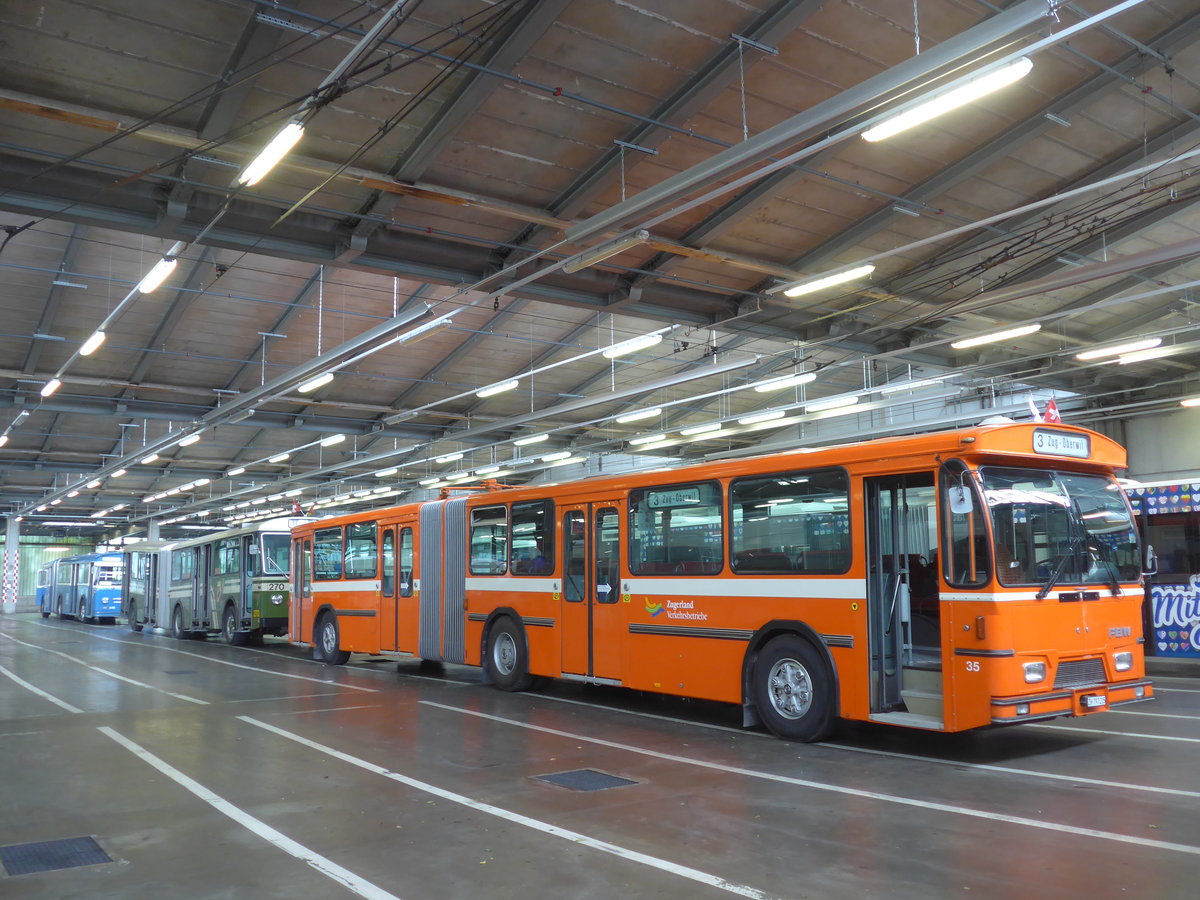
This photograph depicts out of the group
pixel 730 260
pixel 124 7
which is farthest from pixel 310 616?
pixel 124 7

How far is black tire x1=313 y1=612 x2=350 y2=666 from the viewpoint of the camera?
18.2 metres

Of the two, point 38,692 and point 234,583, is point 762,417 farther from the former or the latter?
point 38,692

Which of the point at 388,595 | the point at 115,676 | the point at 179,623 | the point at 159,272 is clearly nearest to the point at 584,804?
the point at 159,272

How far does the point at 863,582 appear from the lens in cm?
867

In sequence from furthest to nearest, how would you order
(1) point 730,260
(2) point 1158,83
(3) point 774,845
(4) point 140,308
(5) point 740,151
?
1. (4) point 140,308
2. (1) point 730,260
3. (2) point 1158,83
4. (5) point 740,151
5. (3) point 774,845

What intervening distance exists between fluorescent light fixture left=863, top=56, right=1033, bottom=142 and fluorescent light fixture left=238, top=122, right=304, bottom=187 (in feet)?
16.7

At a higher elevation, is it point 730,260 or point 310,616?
point 730,260

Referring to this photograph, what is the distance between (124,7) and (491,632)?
29.0 ft

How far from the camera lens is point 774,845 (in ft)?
18.8

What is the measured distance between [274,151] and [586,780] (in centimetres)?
625

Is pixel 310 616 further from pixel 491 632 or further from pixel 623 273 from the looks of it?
pixel 623 273

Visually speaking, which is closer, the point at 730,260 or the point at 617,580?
the point at 617,580

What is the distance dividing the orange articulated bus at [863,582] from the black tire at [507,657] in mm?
240

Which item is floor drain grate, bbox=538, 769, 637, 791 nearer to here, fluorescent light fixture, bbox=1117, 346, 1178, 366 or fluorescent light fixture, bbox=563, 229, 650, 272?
fluorescent light fixture, bbox=563, 229, 650, 272
